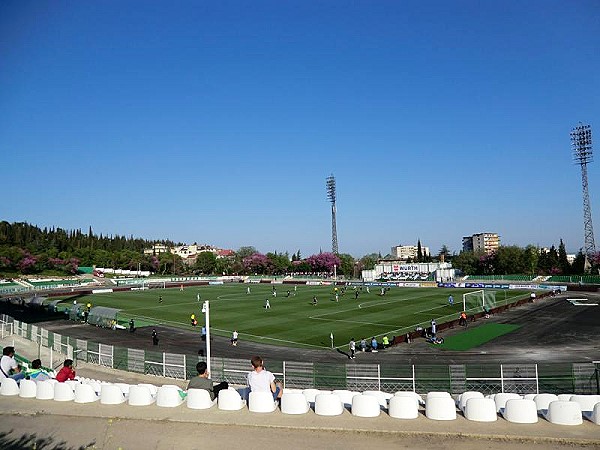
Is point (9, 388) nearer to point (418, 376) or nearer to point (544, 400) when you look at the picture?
point (544, 400)

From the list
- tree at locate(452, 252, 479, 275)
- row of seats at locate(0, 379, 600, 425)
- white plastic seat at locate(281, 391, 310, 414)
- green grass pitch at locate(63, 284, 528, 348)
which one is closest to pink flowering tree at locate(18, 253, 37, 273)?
green grass pitch at locate(63, 284, 528, 348)

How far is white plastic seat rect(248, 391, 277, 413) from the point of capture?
11.1 m

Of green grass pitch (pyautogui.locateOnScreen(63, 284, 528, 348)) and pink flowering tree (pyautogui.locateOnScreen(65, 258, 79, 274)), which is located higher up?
pink flowering tree (pyautogui.locateOnScreen(65, 258, 79, 274))

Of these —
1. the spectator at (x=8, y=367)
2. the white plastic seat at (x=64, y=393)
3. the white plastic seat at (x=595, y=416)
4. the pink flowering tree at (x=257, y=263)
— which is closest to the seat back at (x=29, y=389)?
the white plastic seat at (x=64, y=393)

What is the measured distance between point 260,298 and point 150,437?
202ft

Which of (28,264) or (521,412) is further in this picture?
(28,264)

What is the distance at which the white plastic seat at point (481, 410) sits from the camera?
1021 cm

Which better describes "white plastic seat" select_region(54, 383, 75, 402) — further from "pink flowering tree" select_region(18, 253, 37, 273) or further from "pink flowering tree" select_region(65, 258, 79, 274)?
"pink flowering tree" select_region(65, 258, 79, 274)

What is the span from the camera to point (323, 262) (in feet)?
470

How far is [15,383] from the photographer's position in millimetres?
13391

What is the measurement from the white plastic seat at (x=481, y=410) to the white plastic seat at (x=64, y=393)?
10248 mm

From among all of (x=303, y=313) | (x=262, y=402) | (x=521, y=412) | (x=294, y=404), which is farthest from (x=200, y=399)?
(x=303, y=313)

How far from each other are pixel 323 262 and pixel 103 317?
100 m

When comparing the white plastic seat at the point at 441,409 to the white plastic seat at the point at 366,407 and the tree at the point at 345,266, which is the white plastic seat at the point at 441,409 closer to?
the white plastic seat at the point at 366,407
